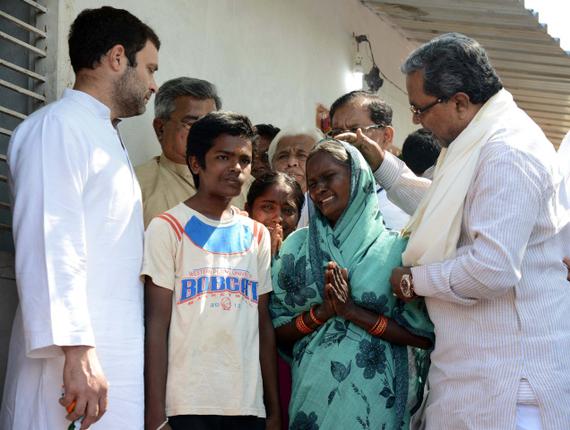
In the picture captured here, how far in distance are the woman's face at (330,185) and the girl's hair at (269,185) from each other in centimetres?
60

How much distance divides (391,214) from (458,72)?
3.62ft

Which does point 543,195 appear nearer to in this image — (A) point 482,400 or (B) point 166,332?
(A) point 482,400

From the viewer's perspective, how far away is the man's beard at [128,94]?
141 inches

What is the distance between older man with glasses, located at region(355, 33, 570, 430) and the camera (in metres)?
3.20

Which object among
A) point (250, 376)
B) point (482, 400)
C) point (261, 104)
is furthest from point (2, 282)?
point (261, 104)

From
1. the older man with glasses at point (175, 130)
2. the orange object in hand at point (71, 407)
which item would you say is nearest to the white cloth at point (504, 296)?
the orange object in hand at point (71, 407)

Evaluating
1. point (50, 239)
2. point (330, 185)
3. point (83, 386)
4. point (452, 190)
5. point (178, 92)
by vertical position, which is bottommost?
point (83, 386)

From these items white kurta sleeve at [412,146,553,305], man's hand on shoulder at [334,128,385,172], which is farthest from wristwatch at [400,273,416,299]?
man's hand on shoulder at [334,128,385,172]

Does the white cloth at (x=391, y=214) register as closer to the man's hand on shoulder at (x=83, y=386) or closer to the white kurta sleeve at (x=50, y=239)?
the white kurta sleeve at (x=50, y=239)

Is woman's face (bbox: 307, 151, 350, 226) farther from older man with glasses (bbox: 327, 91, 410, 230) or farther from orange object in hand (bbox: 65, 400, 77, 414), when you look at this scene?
orange object in hand (bbox: 65, 400, 77, 414)

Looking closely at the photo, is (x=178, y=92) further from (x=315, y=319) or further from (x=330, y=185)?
(x=315, y=319)

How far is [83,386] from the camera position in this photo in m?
2.91

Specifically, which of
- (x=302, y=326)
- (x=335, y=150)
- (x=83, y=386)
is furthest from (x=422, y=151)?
(x=83, y=386)

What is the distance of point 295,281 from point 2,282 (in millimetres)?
1184
